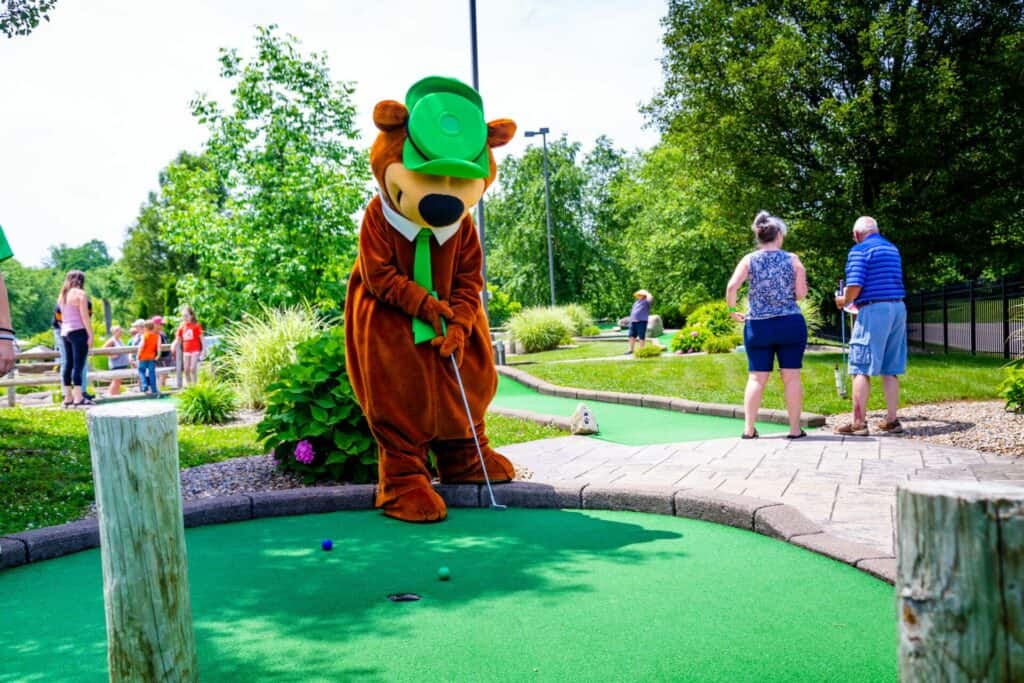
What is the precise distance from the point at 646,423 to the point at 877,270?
304 cm

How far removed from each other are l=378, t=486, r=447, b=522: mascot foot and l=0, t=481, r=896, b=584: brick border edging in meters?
0.40

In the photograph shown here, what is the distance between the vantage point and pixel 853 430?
25.3 feet

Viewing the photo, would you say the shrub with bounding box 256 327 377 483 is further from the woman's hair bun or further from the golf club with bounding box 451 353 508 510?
the woman's hair bun

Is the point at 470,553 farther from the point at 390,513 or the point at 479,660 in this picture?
the point at 479,660

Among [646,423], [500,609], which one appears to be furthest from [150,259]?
[500,609]

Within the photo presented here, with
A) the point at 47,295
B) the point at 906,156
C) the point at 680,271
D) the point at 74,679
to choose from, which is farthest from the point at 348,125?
the point at 47,295

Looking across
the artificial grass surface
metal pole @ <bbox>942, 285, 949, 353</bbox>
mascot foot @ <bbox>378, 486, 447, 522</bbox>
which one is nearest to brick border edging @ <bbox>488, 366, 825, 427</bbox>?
mascot foot @ <bbox>378, 486, 447, 522</bbox>

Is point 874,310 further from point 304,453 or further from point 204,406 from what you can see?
point 204,406

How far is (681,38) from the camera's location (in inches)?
710

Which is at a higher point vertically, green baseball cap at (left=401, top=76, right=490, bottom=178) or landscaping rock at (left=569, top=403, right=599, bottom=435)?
green baseball cap at (left=401, top=76, right=490, bottom=178)

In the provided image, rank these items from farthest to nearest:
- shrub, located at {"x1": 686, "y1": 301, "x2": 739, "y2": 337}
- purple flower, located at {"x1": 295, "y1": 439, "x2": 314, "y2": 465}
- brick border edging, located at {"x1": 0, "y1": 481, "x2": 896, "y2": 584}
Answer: shrub, located at {"x1": 686, "y1": 301, "x2": 739, "y2": 337} → purple flower, located at {"x1": 295, "y1": 439, "x2": 314, "y2": 465} → brick border edging, located at {"x1": 0, "y1": 481, "x2": 896, "y2": 584}

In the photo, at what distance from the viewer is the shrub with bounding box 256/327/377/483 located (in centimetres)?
609

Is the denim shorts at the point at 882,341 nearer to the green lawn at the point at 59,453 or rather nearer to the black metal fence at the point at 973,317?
the green lawn at the point at 59,453

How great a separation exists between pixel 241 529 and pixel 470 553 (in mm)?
1628
